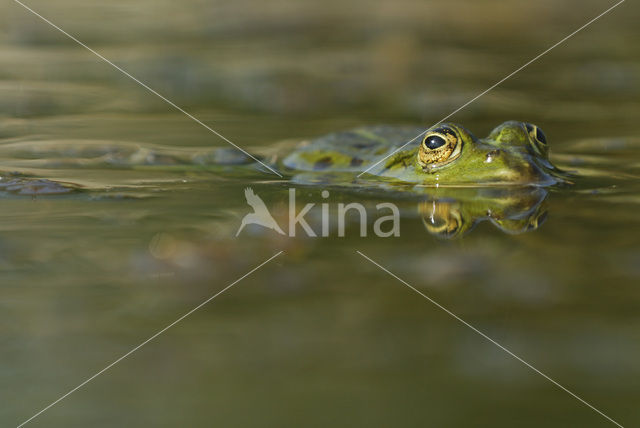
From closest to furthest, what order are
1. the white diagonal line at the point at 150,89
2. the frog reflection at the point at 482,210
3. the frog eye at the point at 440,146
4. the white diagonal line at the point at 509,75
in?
the frog reflection at the point at 482,210 → the frog eye at the point at 440,146 → the white diagonal line at the point at 509,75 → the white diagonal line at the point at 150,89

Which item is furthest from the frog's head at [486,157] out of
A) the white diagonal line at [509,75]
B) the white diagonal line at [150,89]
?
the white diagonal line at [150,89]

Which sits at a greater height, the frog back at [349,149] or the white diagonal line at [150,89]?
the white diagonal line at [150,89]

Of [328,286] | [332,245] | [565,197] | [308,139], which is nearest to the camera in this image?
[328,286]

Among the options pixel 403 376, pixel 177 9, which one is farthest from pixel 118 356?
pixel 177 9

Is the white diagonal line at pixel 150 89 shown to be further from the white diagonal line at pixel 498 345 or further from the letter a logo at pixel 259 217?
the white diagonal line at pixel 498 345

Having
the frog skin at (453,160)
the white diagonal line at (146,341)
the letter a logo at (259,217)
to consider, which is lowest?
the white diagonal line at (146,341)

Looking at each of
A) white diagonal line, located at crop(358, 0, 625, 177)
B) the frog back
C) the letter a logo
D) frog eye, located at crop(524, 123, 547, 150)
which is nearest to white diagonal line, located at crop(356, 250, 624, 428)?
the letter a logo

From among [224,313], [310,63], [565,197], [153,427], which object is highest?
[310,63]

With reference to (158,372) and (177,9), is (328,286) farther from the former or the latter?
(177,9)
